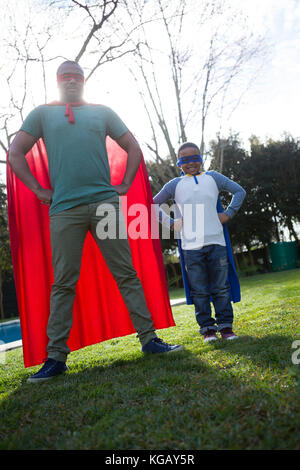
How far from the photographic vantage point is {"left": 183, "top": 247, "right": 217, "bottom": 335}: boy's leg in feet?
10.7

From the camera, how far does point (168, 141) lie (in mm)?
10906

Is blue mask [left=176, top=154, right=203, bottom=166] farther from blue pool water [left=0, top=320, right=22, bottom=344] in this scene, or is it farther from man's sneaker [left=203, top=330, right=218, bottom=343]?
blue pool water [left=0, top=320, right=22, bottom=344]

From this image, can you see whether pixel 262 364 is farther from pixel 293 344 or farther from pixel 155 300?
pixel 155 300

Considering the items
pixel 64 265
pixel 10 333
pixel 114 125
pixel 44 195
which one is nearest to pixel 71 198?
pixel 44 195

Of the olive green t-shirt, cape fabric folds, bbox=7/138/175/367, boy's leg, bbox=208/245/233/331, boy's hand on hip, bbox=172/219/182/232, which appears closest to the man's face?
the olive green t-shirt

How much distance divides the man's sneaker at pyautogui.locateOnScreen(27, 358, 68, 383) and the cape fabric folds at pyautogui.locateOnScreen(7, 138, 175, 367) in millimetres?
319

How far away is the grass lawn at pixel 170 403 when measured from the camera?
1.39 metres

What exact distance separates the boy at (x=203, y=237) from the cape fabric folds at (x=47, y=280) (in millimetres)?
267

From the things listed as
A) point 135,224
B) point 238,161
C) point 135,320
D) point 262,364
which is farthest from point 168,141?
point 238,161

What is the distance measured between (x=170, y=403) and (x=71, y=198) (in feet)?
5.07

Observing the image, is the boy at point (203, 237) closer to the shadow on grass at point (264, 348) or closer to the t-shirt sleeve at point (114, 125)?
the shadow on grass at point (264, 348)

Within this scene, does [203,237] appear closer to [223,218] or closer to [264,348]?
[223,218]

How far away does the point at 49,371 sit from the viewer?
260 cm

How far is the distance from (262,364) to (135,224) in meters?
1.69
